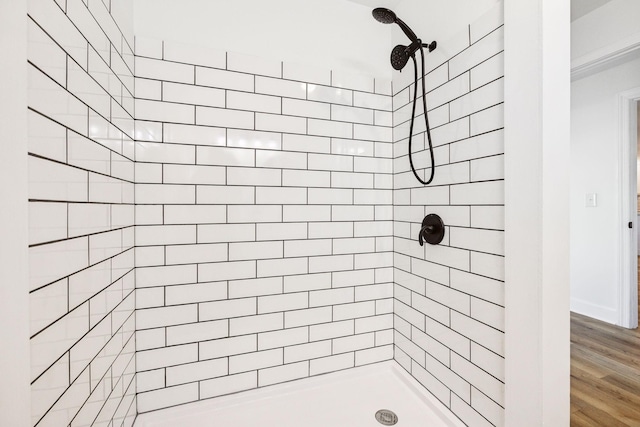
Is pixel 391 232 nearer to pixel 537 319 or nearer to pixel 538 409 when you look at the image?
pixel 537 319

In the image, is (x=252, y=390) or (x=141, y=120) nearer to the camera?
(x=141, y=120)

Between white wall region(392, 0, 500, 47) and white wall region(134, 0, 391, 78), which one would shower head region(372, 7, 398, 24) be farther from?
white wall region(134, 0, 391, 78)

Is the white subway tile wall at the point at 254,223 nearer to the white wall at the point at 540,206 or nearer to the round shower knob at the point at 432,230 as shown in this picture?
the round shower knob at the point at 432,230

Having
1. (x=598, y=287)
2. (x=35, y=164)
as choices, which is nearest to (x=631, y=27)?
(x=598, y=287)

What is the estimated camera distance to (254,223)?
4.27 feet

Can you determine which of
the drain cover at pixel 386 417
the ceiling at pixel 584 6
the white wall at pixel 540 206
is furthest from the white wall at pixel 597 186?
the drain cover at pixel 386 417

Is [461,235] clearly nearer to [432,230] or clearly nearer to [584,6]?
[432,230]

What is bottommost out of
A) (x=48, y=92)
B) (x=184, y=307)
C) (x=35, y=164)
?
(x=184, y=307)

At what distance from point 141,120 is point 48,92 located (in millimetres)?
625

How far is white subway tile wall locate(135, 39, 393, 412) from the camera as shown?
3.89 feet

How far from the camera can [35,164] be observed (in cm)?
53

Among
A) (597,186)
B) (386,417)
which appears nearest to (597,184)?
(597,186)

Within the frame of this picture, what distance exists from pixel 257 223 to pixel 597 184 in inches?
126

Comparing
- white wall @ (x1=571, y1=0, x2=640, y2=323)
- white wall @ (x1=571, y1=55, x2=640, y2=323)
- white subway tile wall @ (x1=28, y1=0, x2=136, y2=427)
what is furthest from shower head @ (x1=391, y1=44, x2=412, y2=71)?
white wall @ (x1=571, y1=55, x2=640, y2=323)
